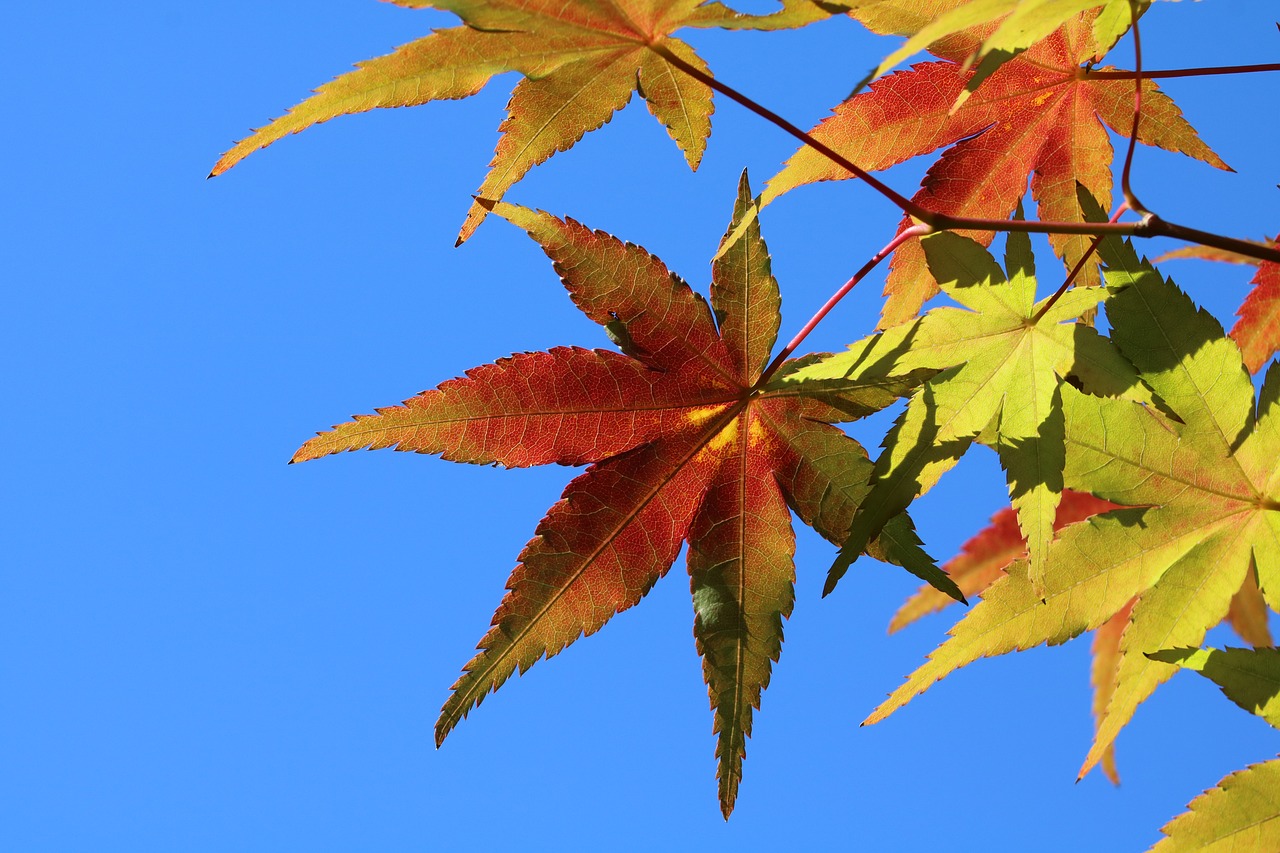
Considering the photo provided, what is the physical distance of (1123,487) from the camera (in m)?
0.98

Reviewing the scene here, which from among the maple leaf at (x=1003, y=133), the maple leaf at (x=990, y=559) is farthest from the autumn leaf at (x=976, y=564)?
the maple leaf at (x=1003, y=133)

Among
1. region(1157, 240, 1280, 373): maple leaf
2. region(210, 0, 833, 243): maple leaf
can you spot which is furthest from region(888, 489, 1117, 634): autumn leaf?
region(210, 0, 833, 243): maple leaf

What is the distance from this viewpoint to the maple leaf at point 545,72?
35.5 inches

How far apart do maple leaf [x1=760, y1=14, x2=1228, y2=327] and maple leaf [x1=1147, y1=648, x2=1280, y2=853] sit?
43cm

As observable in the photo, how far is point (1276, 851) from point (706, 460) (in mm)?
607

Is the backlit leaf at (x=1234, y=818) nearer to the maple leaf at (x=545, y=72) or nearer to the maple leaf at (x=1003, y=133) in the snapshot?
the maple leaf at (x=1003, y=133)

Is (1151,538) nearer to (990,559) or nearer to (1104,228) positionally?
(1104,228)

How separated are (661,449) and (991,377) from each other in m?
0.32

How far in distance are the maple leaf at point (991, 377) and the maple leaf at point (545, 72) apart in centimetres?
28

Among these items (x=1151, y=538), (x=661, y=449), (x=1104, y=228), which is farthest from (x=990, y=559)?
(x=1104, y=228)

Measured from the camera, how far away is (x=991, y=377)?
96 centimetres

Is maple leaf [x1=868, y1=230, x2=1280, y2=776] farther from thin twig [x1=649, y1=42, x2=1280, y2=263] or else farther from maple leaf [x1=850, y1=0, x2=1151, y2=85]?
maple leaf [x1=850, y1=0, x2=1151, y2=85]

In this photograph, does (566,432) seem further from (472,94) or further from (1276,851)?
(1276,851)

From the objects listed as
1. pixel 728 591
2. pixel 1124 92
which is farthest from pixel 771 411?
pixel 1124 92
